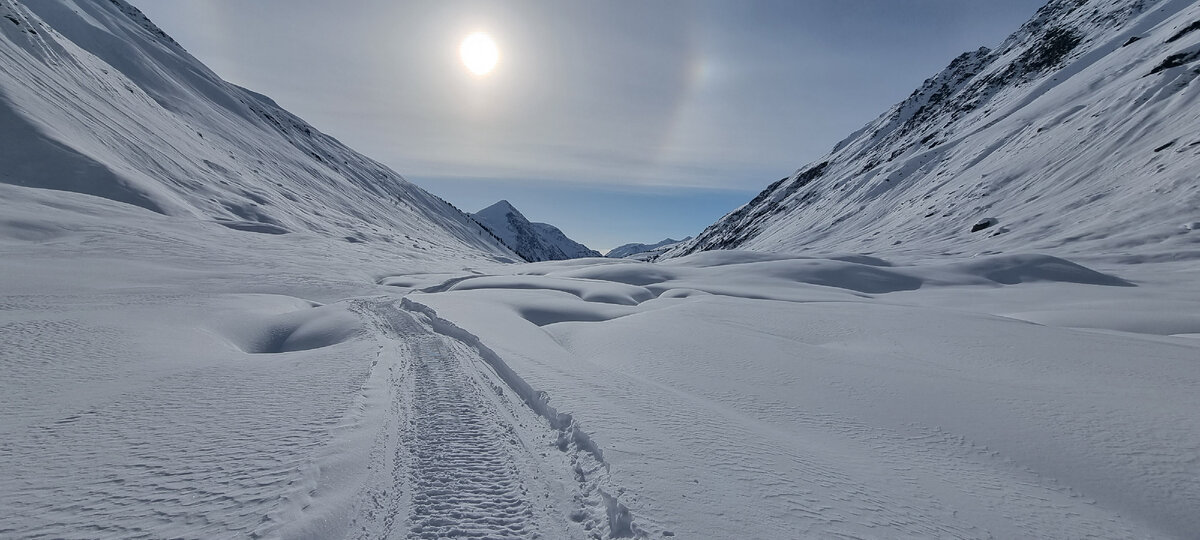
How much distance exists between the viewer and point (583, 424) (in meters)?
4.86

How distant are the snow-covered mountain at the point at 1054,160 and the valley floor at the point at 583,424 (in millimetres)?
27812

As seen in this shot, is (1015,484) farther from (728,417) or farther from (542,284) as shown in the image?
(542,284)

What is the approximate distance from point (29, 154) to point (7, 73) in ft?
42.8

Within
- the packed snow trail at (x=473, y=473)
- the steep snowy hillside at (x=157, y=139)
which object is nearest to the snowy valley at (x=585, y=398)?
the packed snow trail at (x=473, y=473)

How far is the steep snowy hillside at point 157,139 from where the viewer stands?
106 ft

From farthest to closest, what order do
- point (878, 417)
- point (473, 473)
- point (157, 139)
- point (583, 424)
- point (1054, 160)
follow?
point (157, 139), point (1054, 160), point (878, 417), point (583, 424), point (473, 473)

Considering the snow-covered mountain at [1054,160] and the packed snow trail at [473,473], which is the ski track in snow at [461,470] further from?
the snow-covered mountain at [1054,160]

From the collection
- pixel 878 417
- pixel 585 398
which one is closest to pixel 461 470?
pixel 585 398

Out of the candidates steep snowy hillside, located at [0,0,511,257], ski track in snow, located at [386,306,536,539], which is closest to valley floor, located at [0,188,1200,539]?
ski track in snow, located at [386,306,536,539]

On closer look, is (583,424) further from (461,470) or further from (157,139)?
(157,139)

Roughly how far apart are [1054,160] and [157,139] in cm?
8626

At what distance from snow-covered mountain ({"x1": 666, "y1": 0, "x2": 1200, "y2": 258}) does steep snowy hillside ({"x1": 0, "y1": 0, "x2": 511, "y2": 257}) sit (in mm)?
56747

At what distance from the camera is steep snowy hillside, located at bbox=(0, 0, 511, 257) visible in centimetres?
3222

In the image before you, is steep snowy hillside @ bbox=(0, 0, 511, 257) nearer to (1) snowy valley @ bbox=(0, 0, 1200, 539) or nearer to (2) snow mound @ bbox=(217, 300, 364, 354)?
(1) snowy valley @ bbox=(0, 0, 1200, 539)
